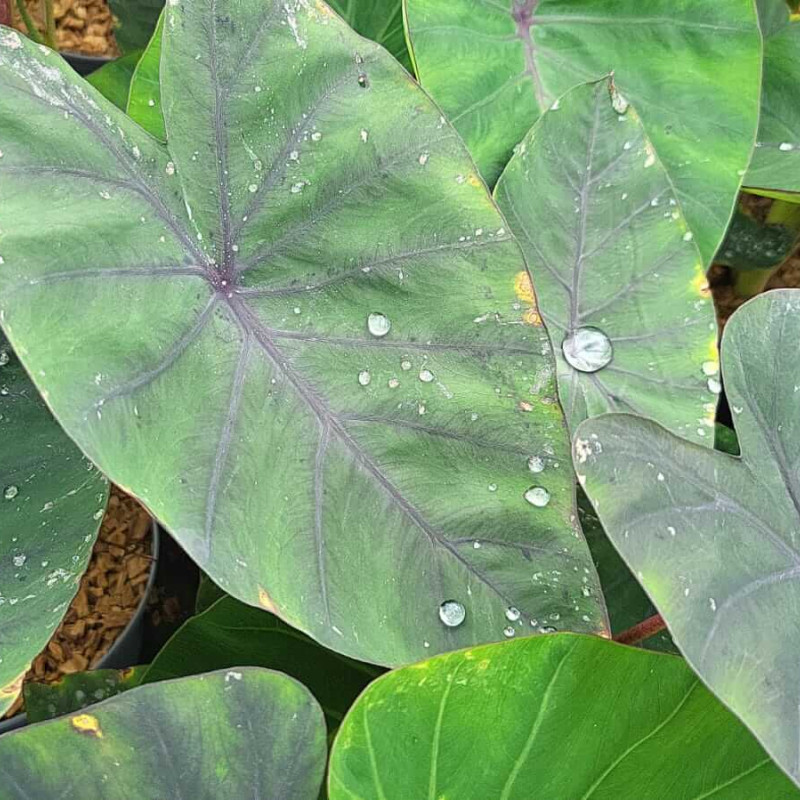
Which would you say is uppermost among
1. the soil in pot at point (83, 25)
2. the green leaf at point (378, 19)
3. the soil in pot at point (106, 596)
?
the green leaf at point (378, 19)

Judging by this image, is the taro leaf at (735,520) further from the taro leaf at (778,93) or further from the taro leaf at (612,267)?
the taro leaf at (778,93)

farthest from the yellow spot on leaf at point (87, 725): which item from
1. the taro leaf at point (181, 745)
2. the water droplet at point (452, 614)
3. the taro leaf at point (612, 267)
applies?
the taro leaf at point (612, 267)

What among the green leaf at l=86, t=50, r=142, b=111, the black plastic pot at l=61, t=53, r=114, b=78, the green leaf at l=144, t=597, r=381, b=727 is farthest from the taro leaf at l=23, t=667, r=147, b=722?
the black plastic pot at l=61, t=53, r=114, b=78

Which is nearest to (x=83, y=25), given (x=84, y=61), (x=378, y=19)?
(x=84, y=61)

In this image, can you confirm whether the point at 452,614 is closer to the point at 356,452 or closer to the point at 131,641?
the point at 356,452

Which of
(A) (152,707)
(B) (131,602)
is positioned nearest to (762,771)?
(A) (152,707)

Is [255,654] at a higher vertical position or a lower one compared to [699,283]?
lower

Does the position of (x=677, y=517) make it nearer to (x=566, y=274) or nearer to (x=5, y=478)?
(x=566, y=274)
